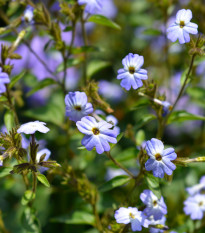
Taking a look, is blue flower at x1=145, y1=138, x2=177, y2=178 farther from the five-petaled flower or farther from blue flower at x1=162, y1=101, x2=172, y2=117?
the five-petaled flower

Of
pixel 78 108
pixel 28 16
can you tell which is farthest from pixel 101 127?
pixel 28 16

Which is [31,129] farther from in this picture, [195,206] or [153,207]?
[195,206]

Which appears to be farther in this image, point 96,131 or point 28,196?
point 28,196

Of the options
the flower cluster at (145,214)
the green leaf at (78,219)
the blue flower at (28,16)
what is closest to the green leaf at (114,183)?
the flower cluster at (145,214)

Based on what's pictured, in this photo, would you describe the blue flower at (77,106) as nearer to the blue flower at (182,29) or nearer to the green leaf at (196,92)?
the blue flower at (182,29)

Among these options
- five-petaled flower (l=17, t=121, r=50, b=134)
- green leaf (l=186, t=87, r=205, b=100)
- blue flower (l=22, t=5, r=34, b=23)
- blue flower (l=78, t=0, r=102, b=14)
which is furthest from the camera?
green leaf (l=186, t=87, r=205, b=100)

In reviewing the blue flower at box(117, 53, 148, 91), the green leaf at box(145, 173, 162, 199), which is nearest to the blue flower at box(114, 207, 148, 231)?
the green leaf at box(145, 173, 162, 199)

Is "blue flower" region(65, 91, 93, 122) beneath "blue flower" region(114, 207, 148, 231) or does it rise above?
above

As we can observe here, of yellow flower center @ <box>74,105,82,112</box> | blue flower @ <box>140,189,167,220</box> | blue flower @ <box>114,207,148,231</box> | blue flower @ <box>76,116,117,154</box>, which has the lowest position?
blue flower @ <box>140,189,167,220</box>
